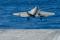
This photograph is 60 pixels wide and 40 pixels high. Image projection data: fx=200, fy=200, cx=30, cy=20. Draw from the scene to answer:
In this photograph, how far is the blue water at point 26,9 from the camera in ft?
10.1

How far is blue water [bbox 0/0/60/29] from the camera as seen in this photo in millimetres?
3089

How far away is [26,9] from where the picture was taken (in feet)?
11.1

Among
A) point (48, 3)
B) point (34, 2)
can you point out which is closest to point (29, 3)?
point (34, 2)

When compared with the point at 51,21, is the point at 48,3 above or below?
Result: above

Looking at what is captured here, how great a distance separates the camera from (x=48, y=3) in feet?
11.9

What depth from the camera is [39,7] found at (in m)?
3.38

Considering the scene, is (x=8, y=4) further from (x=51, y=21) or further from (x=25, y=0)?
(x=51, y=21)

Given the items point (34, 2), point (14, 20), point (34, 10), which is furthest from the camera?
point (34, 2)

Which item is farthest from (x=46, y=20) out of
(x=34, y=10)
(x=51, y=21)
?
(x=34, y=10)

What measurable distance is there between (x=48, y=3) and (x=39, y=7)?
323 mm

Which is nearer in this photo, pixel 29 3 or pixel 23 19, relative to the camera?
pixel 23 19

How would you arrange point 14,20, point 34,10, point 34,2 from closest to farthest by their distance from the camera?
point 34,10
point 14,20
point 34,2

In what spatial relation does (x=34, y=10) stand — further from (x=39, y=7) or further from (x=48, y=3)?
(x=48, y=3)

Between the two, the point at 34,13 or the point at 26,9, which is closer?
the point at 34,13
